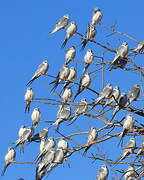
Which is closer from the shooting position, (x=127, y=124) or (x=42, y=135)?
(x=127, y=124)

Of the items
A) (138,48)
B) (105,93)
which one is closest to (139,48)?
(138,48)

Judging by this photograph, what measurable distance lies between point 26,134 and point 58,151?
4.80ft

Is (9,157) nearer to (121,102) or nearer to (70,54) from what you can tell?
(70,54)

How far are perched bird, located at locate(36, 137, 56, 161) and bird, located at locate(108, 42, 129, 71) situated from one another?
119cm

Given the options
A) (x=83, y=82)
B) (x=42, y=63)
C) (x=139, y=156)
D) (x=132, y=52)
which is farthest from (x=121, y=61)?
(x=42, y=63)

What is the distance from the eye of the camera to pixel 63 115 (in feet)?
26.3

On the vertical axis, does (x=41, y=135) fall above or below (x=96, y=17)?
below

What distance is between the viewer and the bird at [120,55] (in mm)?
7788

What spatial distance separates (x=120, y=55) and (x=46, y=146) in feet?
4.92

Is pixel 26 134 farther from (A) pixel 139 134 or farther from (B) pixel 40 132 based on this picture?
(A) pixel 139 134

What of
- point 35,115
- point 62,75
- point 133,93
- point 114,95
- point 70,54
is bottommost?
point 133,93

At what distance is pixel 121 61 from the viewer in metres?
8.20

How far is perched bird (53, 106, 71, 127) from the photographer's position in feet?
26.2

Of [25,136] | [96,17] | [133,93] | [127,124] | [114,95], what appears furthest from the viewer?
[96,17]
